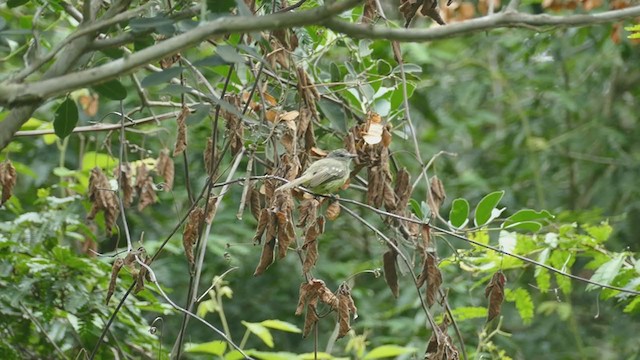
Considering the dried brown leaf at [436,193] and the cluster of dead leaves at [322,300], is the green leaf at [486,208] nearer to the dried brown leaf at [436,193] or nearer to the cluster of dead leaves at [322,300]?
the dried brown leaf at [436,193]

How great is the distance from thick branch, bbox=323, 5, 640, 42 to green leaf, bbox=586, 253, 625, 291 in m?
1.87

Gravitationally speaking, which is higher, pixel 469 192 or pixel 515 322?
pixel 469 192

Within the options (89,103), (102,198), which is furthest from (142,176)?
(89,103)

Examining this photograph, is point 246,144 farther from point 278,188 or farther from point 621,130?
point 621,130

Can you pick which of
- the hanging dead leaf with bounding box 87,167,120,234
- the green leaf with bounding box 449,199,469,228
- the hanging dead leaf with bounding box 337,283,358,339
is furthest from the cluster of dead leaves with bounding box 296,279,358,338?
the hanging dead leaf with bounding box 87,167,120,234

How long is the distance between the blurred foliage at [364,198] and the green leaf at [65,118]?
0.04 feet

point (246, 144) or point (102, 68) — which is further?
point (246, 144)

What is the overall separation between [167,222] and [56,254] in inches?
117

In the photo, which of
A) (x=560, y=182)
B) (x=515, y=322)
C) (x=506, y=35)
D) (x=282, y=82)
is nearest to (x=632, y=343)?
(x=515, y=322)

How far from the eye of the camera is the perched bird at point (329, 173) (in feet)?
11.1

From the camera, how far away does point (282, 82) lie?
3.66 meters

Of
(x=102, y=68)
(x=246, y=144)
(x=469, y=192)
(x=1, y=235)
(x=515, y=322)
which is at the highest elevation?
(x=102, y=68)

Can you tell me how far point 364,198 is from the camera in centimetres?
583

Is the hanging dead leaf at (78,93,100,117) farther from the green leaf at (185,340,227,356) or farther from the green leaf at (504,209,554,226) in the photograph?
the green leaf at (504,209,554,226)
